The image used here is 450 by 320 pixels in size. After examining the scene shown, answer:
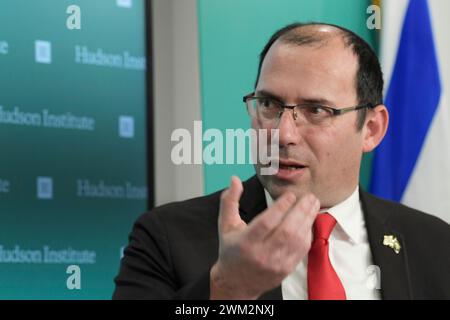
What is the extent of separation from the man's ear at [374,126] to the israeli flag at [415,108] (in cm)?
101

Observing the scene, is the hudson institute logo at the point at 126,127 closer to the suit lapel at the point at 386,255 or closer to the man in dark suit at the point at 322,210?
the man in dark suit at the point at 322,210

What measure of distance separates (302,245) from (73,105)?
1832 mm

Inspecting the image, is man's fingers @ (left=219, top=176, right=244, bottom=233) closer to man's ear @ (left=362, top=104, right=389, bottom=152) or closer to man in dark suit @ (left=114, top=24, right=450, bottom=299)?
man in dark suit @ (left=114, top=24, right=450, bottom=299)

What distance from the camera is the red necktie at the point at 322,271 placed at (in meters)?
1.97

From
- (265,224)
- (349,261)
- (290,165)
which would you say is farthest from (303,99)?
(265,224)

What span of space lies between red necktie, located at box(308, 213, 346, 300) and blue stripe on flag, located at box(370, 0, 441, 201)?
1447 millimetres

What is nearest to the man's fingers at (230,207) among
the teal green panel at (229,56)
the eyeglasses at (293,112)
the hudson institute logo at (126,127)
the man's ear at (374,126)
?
the eyeglasses at (293,112)

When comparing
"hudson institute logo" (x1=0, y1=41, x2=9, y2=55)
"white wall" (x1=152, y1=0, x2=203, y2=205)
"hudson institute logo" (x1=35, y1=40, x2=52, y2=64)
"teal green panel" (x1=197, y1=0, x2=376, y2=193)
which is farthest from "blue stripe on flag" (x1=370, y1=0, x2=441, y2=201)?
"hudson institute logo" (x1=0, y1=41, x2=9, y2=55)

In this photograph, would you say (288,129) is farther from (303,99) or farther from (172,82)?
(172,82)

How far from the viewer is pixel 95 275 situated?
3.15 meters

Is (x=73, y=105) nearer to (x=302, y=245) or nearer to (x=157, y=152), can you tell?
(x=157, y=152)

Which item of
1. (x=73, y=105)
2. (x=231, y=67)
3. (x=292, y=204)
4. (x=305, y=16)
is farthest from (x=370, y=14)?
(x=292, y=204)

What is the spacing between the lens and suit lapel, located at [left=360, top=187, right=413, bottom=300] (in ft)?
6.74

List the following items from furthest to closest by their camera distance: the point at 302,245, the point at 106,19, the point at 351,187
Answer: the point at 106,19
the point at 351,187
the point at 302,245
